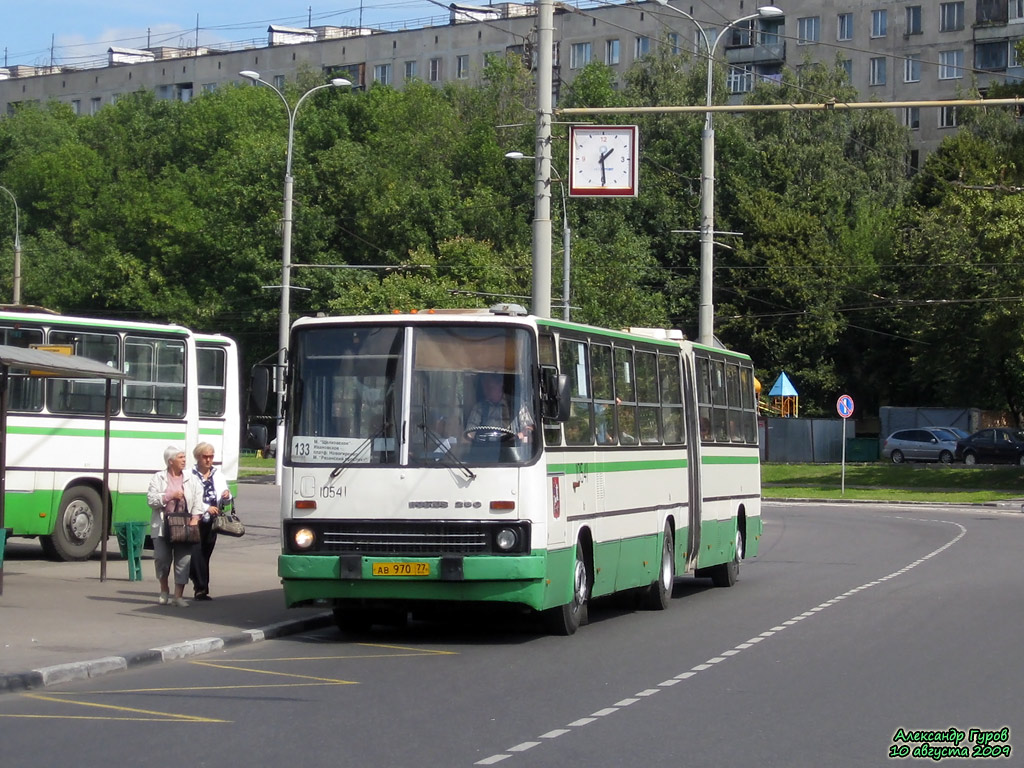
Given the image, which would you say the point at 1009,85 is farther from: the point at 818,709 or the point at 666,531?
the point at 818,709

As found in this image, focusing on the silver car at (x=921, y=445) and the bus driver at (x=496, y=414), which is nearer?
the bus driver at (x=496, y=414)

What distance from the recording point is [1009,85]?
198 feet

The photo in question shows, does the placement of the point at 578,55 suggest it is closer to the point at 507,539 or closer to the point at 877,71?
the point at 877,71

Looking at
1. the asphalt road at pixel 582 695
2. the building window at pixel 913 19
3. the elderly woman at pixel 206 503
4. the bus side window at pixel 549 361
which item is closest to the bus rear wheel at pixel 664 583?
the asphalt road at pixel 582 695

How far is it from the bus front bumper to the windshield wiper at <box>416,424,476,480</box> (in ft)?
2.47

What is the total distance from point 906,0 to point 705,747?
275ft

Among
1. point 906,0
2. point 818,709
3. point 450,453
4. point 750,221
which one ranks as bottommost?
point 818,709

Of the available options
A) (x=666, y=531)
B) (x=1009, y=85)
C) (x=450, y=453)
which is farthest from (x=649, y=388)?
(x=1009, y=85)

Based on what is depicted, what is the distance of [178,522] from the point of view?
16.1m

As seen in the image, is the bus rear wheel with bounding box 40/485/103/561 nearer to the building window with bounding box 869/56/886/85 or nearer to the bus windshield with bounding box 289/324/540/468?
the bus windshield with bounding box 289/324/540/468

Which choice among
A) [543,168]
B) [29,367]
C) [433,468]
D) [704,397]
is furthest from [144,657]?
[543,168]

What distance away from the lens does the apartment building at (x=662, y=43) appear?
8638 centimetres

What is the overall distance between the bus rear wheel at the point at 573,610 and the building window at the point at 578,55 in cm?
8422

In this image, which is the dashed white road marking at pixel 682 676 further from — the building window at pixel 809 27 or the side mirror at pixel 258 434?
the building window at pixel 809 27
